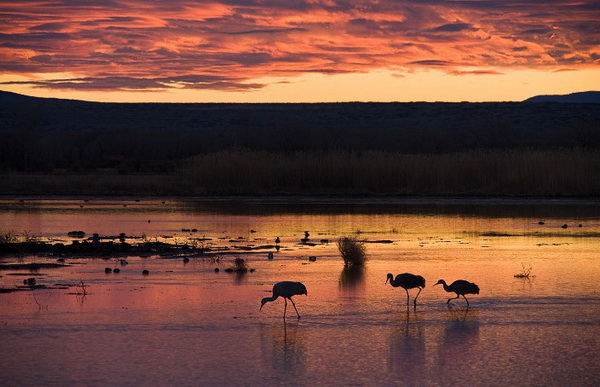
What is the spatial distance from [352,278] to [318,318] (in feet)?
10.7

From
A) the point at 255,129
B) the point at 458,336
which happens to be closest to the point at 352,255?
the point at 458,336

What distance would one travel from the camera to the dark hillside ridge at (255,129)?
59.1 metres

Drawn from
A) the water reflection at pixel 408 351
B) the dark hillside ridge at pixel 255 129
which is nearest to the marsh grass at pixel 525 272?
the water reflection at pixel 408 351

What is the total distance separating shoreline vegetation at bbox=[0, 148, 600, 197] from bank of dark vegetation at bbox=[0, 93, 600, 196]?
4 cm

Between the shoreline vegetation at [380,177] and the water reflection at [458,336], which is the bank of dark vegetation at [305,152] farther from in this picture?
the water reflection at [458,336]

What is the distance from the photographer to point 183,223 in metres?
24.2

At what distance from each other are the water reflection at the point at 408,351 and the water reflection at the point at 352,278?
2.23 m

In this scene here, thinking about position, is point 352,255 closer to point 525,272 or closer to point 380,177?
point 525,272

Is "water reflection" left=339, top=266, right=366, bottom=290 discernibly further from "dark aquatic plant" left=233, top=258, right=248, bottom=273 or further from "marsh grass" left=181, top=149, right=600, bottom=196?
"marsh grass" left=181, top=149, right=600, bottom=196

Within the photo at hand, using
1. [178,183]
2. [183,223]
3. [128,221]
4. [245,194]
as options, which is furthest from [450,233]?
[178,183]

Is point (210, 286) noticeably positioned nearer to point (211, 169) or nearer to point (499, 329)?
point (499, 329)

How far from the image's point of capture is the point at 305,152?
4625 centimetres

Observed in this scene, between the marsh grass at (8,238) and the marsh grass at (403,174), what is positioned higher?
the marsh grass at (403,174)

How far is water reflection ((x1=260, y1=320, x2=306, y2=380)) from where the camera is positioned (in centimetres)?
899
